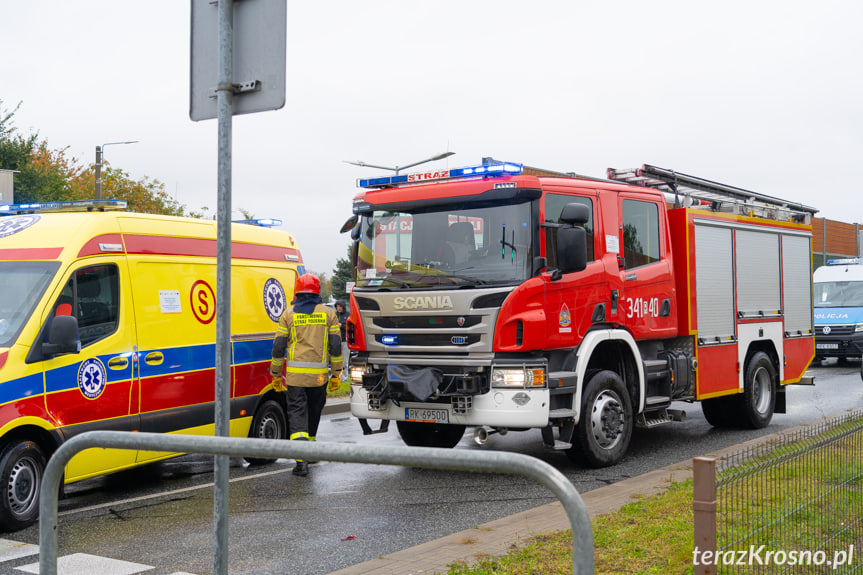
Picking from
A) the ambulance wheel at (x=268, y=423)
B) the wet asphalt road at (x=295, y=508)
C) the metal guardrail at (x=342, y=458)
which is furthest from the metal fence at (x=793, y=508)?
the ambulance wheel at (x=268, y=423)

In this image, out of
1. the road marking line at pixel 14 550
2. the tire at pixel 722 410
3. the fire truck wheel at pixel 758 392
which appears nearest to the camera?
the road marking line at pixel 14 550

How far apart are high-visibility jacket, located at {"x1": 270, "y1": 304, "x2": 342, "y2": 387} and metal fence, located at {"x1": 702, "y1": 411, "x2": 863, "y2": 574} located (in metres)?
5.03

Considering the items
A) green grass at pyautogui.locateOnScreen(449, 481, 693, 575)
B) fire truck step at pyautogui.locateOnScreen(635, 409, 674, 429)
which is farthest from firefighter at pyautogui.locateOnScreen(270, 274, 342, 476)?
green grass at pyautogui.locateOnScreen(449, 481, 693, 575)

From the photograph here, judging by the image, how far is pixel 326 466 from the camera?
31.4 feet

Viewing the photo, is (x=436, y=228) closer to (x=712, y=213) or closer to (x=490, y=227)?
(x=490, y=227)

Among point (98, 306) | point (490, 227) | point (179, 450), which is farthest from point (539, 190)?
point (179, 450)

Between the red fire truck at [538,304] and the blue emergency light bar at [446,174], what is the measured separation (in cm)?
1

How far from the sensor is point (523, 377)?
320 inches

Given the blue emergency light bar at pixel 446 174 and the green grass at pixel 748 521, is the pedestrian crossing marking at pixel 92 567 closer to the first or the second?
the green grass at pixel 748 521

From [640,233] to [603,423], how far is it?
219 centimetres

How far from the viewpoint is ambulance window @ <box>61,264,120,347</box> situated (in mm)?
Result: 7457

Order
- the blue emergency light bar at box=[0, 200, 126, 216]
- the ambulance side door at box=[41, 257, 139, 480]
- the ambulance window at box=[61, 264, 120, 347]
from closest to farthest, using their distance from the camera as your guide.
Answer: the ambulance side door at box=[41, 257, 139, 480]
the ambulance window at box=[61, 264, 120, 347]
the blue emergency light bar at box=[0, 200, 126, 216]

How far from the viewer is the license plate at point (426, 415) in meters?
8.50

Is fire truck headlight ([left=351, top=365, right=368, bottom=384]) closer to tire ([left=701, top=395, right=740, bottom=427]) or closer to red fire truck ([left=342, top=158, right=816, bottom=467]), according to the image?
red fire truck ([left=342, top=158, right=816, bottom=467])
